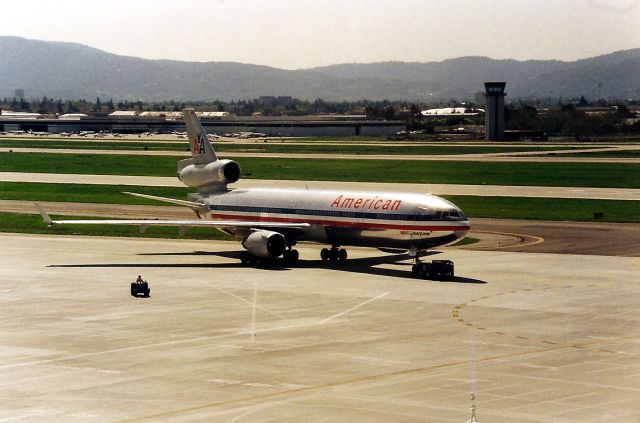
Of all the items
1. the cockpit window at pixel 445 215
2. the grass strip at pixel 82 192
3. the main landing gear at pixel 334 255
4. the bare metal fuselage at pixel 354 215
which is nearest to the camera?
the cockpit window at pixel 445 215

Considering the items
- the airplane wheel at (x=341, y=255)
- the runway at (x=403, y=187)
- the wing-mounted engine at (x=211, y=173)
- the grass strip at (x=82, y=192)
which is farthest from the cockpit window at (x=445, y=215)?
the grass strip at (x=82, y=192)

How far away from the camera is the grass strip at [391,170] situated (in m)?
146

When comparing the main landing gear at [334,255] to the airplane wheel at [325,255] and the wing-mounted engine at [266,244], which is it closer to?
the airplane wheel at [325,255]

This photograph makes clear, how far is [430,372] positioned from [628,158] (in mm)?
147384

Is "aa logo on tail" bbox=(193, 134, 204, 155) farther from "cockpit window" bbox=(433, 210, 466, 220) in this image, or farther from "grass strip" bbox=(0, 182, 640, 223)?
"grass strip" bbox=(0, 182, 640, 223)

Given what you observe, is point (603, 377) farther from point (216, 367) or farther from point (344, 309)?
point (344, 309)

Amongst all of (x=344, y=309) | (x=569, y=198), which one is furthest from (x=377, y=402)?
(x=569, y=198)

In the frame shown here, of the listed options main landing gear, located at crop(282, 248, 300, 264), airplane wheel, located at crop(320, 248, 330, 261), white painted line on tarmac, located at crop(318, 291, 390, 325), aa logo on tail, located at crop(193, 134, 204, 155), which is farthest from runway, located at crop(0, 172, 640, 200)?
white painted line on tarmac, located at crop(318, 291, 390, 325)

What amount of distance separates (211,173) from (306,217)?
40.5 ft

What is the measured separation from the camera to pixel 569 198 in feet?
405

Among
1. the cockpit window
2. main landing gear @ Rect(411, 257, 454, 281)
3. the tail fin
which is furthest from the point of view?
the tail fin

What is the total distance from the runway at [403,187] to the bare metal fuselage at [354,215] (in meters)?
43.5

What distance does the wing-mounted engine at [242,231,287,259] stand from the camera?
244ft

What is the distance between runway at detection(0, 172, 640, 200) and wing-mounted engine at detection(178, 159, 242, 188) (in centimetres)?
3725
